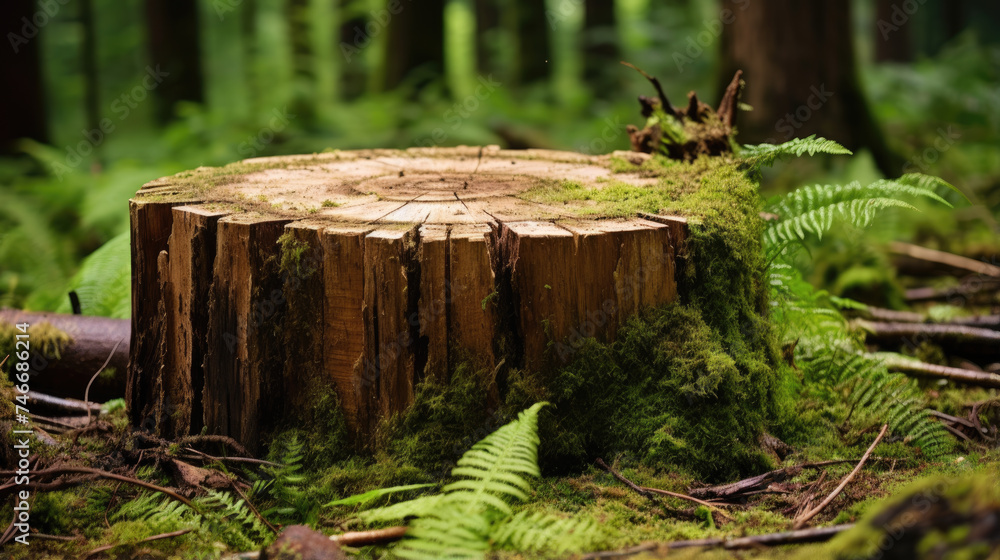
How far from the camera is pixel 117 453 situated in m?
2.61

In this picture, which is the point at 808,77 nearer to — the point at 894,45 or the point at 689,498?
the point at 689,498

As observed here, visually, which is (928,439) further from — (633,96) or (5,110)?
(633,96)

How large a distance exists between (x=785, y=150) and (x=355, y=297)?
6.00 ft

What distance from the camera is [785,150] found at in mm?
2844

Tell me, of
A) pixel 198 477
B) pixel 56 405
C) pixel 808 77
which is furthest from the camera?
pixel 808 77

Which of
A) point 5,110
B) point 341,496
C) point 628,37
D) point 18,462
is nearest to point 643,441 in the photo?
point 341,496

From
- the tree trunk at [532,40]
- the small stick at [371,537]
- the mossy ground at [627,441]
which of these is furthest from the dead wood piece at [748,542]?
the tree trunk at [532,40]

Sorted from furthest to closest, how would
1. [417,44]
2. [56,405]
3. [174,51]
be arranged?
[174,51], [417,44], [56,405]

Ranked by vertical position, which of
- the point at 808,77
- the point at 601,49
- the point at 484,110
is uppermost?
the point at 601,49

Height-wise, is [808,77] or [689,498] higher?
[808,77]

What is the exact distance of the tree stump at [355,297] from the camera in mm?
2363

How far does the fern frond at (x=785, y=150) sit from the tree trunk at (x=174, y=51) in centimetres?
1032

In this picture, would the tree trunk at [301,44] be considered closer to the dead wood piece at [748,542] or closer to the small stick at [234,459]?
the small stick at [234,459]

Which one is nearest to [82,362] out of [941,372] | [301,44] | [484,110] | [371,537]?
[371,537]
